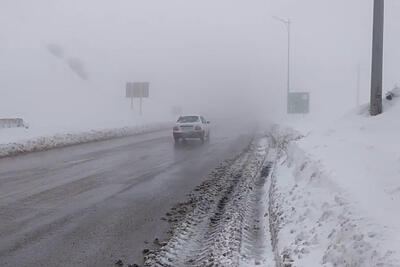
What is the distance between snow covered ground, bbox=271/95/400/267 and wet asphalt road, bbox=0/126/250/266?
2.15m

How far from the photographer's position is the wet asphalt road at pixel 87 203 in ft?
21.7

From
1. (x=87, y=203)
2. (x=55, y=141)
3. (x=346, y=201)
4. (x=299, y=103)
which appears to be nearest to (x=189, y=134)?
(x=55, y=141)

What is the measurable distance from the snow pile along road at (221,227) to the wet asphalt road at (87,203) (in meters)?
0.34

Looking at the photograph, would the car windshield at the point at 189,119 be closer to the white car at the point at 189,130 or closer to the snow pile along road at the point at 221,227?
the white car at the point at 189,130

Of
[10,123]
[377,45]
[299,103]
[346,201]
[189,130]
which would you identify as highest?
[377,45]

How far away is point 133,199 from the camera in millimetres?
10273

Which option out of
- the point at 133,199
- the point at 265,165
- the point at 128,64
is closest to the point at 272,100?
the point at 128,64

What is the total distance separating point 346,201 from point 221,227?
2.41m

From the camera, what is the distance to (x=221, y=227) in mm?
7945

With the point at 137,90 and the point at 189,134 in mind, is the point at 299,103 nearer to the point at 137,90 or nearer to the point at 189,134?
the point at 137,90

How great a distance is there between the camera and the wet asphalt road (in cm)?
661

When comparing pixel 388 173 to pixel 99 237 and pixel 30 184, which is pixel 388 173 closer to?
pixel 99 237

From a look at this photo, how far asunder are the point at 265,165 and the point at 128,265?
10.8 m

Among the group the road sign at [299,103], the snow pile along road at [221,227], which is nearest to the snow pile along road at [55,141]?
the snow pile along road at [221,227]
